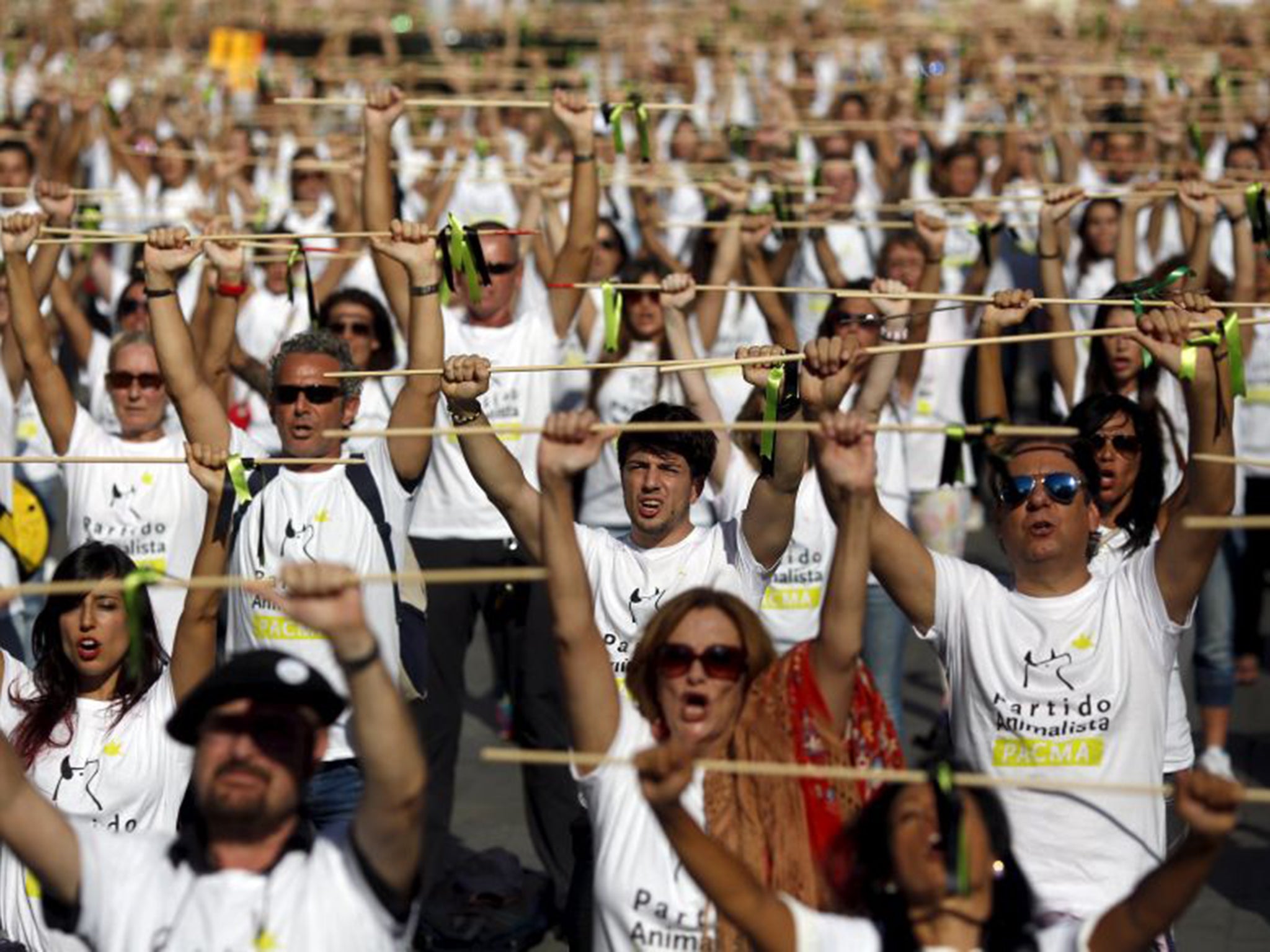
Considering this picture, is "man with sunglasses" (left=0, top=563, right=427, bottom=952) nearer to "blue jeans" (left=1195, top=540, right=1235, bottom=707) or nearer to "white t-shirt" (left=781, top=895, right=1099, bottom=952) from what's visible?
"white t-shirt" (left=781, top=895, right=1099, bottom=952)

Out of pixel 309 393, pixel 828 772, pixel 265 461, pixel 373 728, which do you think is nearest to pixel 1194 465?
pixel 828 772

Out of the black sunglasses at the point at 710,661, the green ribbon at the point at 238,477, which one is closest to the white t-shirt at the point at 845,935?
the black sunglasses at the point at 710,661

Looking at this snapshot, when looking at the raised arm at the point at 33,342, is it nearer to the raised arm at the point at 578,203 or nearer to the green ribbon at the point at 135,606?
the raised arm at the point at 578,203

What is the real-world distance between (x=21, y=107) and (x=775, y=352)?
1286cm

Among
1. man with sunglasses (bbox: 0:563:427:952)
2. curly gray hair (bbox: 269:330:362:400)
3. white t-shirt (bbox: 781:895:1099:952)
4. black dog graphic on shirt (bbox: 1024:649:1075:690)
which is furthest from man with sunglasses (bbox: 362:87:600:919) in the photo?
white t-shirt (bbox: 781:895:1099:952)

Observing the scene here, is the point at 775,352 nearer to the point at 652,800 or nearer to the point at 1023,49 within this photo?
the point at 652,800

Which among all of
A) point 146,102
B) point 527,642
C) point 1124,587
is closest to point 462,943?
point 527,642

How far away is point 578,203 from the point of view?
7723mm

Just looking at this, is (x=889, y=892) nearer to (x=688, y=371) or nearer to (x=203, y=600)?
(x=203, y=600)

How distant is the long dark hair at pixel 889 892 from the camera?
3955 mm

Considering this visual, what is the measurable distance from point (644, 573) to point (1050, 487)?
1.18 meters

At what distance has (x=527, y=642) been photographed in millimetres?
7383

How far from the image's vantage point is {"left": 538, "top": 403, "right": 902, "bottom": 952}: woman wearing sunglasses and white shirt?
14.2 ft

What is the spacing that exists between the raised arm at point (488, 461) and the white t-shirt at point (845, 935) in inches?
70.3
